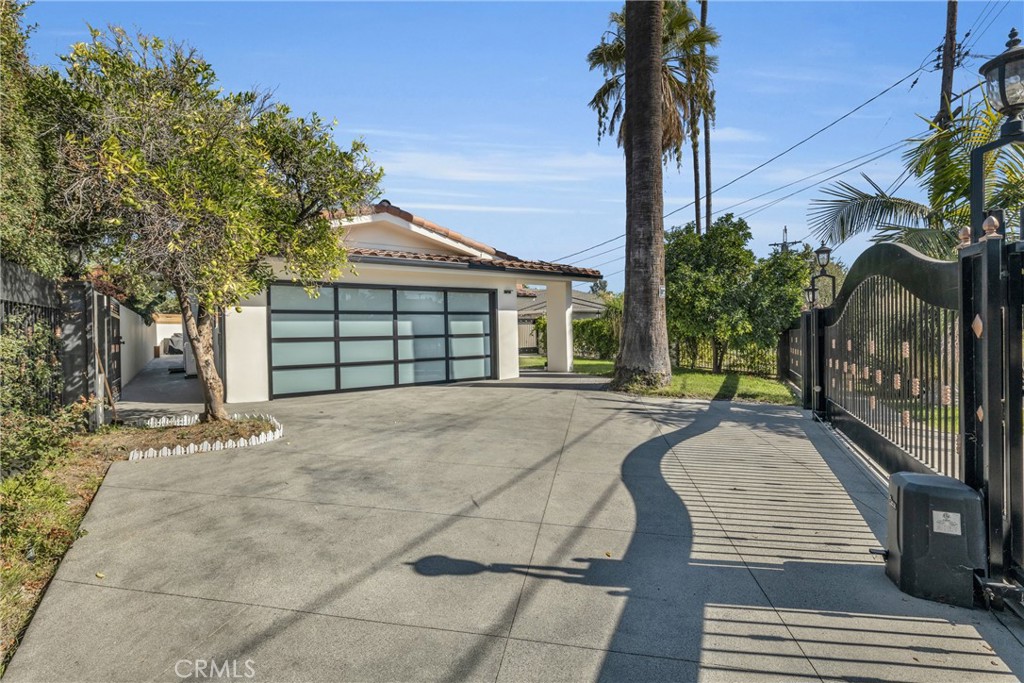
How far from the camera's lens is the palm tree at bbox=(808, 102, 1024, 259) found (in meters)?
5.72

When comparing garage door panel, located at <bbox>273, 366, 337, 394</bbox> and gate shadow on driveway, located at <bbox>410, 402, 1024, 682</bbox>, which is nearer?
gate shadow on driveway, located at <bbox>410, 402, 1024, 682</bbox>

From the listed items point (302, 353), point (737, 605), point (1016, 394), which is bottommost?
point (737, 605)

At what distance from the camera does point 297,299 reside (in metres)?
11.1

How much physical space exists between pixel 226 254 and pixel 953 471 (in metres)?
6.69

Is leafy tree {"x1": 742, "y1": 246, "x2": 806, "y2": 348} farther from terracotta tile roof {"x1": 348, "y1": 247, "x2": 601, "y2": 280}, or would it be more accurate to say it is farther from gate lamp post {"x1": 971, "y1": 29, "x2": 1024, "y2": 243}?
gate lamp post {"x1": 971, "y1": 29, "x2": 1024, "y2": 243}

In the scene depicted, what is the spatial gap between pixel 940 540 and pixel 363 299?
1094cm

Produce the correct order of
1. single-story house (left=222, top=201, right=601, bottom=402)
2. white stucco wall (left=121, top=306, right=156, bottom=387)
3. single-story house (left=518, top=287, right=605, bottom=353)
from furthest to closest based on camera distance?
single-story house (left=518, top=287, right=605, bottom=353) < white stucco wall (left=121, top=306, right=156, bottom=387) < single-story house (left=222, top=201, right=601, bottom=402)

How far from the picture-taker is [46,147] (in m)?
5.47

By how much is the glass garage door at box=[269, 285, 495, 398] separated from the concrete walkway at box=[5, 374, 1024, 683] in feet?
17.3

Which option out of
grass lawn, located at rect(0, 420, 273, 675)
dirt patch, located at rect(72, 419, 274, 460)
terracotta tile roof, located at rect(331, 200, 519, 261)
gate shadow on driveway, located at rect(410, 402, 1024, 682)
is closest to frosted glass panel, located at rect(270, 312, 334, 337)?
terracotta tile roof, located at rect(331, 200, 519, 261)

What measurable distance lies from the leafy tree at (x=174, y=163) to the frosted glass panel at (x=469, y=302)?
265 inches

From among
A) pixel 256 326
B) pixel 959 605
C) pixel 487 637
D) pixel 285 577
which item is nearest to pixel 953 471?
Answer: pixel 959 605

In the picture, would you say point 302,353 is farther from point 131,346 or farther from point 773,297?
point 773,297

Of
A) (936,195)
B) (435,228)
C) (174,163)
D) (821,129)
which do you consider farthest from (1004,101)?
(821,129)
